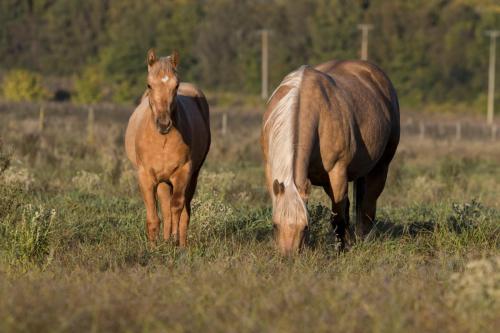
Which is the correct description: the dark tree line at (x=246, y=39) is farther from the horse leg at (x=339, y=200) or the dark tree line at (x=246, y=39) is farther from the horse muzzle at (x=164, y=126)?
the horse muzzle at (x=164, y=126)

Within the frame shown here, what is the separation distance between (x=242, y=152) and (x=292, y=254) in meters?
15.0

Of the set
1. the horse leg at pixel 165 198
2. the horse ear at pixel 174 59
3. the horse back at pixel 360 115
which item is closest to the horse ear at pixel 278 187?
the horse back at pixel 360 115

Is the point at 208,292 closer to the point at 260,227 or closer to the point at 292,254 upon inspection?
the point at 292,254

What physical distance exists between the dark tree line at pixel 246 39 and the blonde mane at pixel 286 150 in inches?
1821

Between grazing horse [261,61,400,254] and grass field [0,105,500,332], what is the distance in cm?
32

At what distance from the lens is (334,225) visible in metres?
8.29

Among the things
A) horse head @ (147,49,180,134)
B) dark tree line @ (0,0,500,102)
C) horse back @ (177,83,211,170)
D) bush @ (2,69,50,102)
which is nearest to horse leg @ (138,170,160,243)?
horse back @ (177,83,211,170)

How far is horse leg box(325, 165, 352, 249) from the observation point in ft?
26.0

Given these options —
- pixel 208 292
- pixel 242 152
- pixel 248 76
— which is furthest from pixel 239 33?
pixel 208 292

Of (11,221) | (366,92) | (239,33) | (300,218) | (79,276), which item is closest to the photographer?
(79,276)

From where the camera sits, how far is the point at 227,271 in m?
6.09

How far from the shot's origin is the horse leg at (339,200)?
7.92 m

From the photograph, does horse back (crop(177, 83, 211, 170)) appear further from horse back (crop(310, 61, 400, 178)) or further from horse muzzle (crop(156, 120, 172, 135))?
horse back (crop(310, 61, 400, 178))

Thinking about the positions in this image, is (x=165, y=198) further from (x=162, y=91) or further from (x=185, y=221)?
(x=162, y=91)
